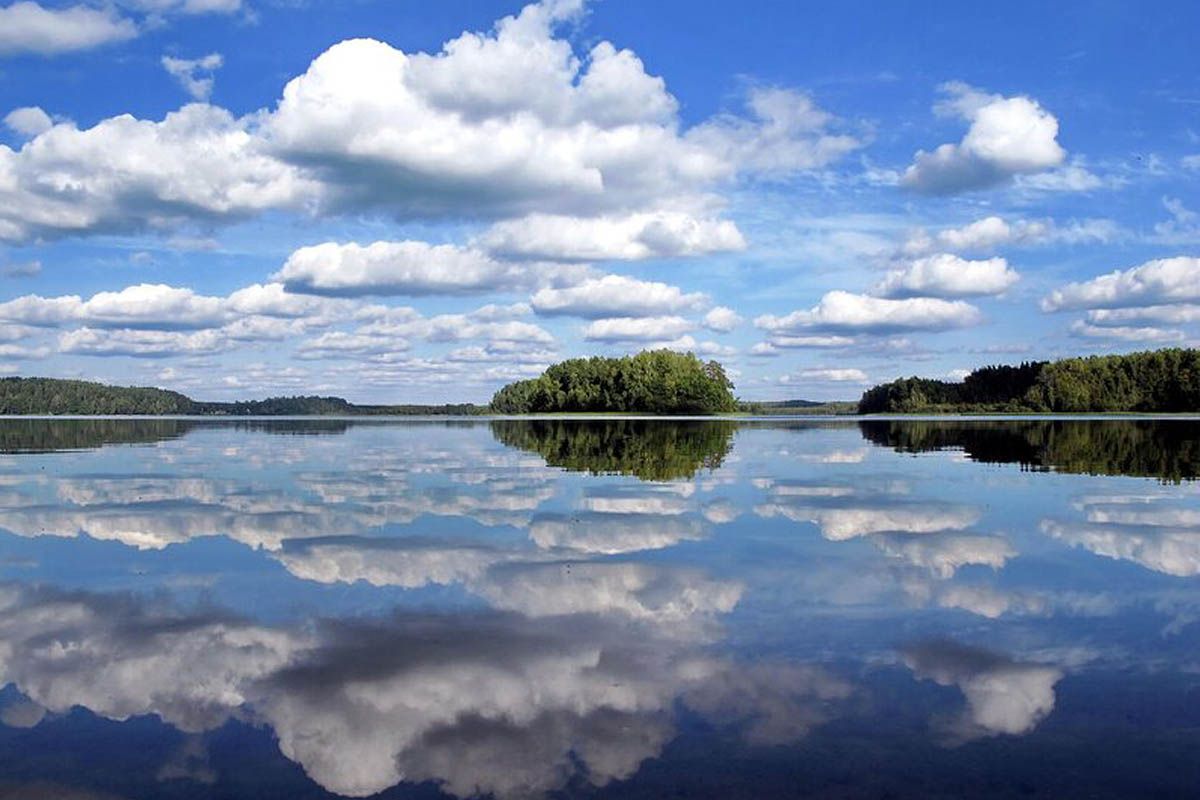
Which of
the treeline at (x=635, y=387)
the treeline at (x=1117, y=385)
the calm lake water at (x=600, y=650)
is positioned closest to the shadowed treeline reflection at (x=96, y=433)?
the calm lake water at (x=600, y=650)

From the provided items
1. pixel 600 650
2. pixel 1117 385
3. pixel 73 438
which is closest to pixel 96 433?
pixel 73 438

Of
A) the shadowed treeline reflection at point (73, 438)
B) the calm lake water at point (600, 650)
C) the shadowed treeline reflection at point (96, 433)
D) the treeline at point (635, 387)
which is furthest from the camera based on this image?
the treeline at point (635, 387)

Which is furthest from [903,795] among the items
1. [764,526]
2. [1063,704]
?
[764,526]

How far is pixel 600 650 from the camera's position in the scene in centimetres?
943

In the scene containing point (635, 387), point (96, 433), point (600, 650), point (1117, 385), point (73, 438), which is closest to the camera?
point (600, 650)

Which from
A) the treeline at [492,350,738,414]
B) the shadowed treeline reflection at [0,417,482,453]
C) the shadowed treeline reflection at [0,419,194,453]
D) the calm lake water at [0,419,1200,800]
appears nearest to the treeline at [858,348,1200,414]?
the treeline at [492,350,738,414]

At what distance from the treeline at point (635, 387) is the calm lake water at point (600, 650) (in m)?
135

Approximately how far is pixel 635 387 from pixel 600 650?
147 meters

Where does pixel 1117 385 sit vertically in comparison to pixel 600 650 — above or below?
above

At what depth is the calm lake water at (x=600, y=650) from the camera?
→ 656cm

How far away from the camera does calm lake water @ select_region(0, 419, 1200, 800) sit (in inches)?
258

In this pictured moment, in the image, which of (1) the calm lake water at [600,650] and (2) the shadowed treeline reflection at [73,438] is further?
(2) the shadowed treeline reflection at [73,438]

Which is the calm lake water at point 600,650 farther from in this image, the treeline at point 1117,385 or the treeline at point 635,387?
the treeline at point 1117,385

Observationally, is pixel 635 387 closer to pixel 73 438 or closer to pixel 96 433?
pixel 96 433
